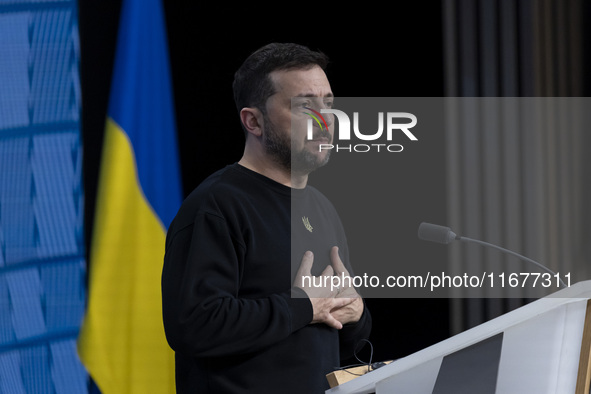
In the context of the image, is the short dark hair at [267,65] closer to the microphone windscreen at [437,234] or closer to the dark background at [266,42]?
the microphone windscreen at [437,234]

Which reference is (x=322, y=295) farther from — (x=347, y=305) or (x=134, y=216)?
(x=134, y=216)

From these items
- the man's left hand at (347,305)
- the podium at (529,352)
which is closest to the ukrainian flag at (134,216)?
the man's left hand at (347,305)

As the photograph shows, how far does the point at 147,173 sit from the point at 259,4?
0.92 metres

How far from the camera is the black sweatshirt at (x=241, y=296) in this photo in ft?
5.02

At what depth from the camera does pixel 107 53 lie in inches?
105

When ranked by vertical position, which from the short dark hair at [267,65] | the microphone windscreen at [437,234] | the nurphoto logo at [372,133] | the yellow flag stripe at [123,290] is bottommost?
the yellow flag stripe at [123,290]

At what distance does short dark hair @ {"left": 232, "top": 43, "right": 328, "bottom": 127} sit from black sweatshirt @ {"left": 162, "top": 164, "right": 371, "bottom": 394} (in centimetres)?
23

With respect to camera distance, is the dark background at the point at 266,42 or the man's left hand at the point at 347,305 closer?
the man's left hand at the point at 347,305

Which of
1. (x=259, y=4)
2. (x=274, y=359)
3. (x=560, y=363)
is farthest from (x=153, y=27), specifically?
(x=560, y=363)

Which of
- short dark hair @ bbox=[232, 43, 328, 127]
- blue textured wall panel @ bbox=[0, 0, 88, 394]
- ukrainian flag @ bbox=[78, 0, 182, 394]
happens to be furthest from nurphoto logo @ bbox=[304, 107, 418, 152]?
blue textured wall panel @ bbox=[0, 0, 88, 394]

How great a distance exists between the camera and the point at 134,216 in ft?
8.50

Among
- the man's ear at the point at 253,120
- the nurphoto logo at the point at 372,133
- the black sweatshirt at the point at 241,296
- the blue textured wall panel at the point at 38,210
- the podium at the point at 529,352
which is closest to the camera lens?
the podium at the point at 529,352

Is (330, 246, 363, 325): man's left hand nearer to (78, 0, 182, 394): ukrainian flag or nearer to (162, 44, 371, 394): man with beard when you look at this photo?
(162, 44, 371, 394): man with beard

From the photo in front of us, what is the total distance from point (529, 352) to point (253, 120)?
1.02m
